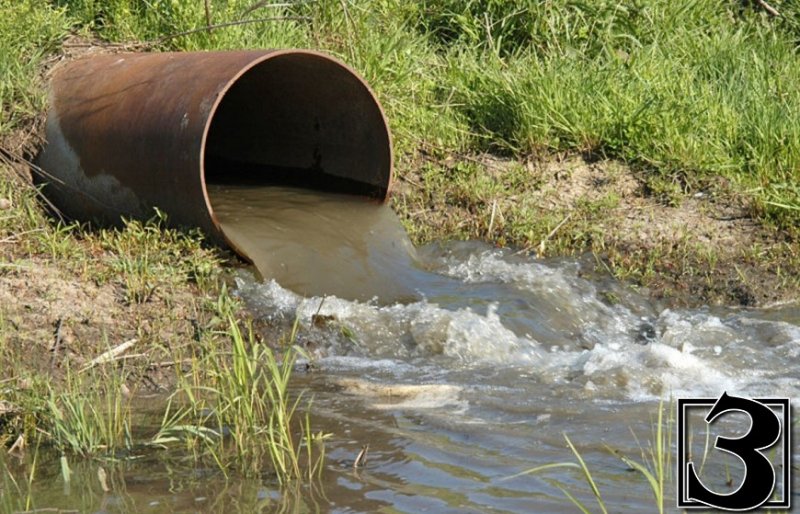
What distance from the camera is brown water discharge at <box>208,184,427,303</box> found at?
611 cm

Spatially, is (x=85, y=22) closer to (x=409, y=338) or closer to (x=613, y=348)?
(x=409, y=338)

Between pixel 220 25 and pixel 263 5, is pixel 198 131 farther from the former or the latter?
pixel 263 5

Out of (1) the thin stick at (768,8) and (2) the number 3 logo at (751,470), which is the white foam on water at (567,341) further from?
(1) the thin stick at (768,8)

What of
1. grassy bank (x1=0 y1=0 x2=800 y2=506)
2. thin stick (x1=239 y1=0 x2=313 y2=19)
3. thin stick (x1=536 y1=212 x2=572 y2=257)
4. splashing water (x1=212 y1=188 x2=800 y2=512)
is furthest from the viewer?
thin stick (x1=239 y1=0 x2=313 y2=19)

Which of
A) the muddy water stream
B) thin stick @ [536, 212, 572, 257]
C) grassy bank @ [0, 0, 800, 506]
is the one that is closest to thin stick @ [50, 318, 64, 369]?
grassy bank @ [0, 0, 800, 506]

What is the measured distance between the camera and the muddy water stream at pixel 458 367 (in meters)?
3.79

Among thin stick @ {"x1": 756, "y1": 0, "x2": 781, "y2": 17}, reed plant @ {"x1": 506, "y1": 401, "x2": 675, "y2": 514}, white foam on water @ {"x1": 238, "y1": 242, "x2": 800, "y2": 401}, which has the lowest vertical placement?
white foam on water @ {"x1": 238, "y1": 242, "x2": 800, "y2": 401}

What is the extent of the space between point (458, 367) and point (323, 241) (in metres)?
1.46

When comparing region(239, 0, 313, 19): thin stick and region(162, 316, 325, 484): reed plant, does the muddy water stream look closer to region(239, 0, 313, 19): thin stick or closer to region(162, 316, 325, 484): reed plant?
region(162, 316, 325, 484): reed plant

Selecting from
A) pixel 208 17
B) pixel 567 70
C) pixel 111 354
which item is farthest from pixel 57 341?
pixel 567 70

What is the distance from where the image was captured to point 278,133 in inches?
301

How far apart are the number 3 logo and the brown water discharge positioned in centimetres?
243

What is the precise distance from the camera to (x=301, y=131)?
7.48 m

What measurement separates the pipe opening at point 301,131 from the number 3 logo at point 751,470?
339 centimetres
